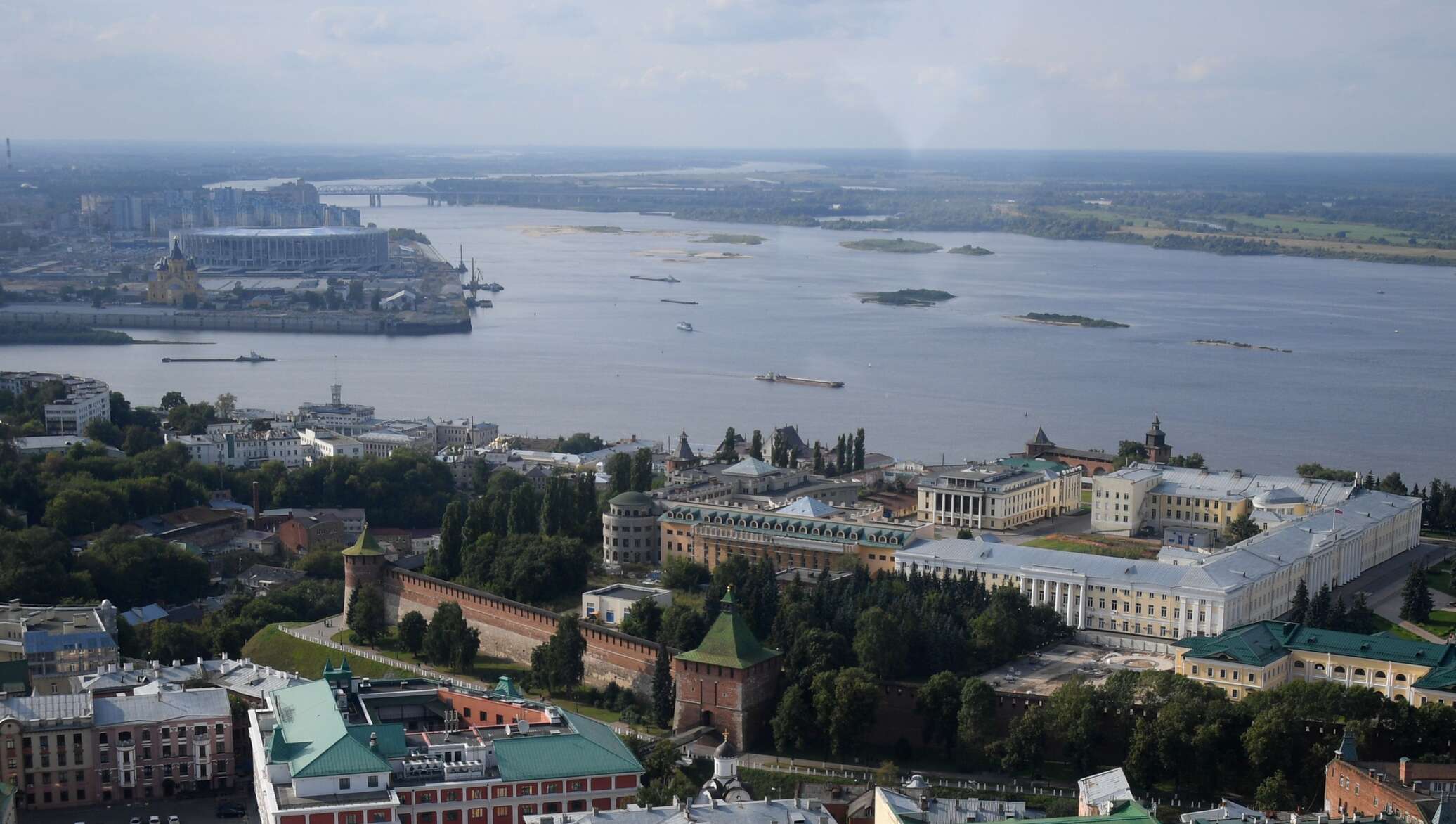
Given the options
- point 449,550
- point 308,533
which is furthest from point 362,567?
point 308,533

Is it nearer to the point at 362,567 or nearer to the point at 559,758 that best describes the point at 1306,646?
the point at 559,758

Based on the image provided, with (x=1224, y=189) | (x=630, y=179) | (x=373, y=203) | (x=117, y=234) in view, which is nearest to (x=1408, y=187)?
(x=1224, y=189)

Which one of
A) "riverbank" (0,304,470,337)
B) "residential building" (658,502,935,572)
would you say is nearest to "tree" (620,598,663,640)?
"residential building" (658,502,935,572)

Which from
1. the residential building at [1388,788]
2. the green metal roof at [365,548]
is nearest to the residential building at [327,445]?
the green metal roof at [365,548]

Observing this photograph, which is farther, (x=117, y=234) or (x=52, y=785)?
(x=117, y=234)

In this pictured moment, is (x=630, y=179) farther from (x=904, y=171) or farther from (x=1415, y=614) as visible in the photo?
(x=1415, y=614)

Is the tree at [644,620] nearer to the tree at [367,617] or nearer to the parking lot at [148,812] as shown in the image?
the tree at [367,617]
